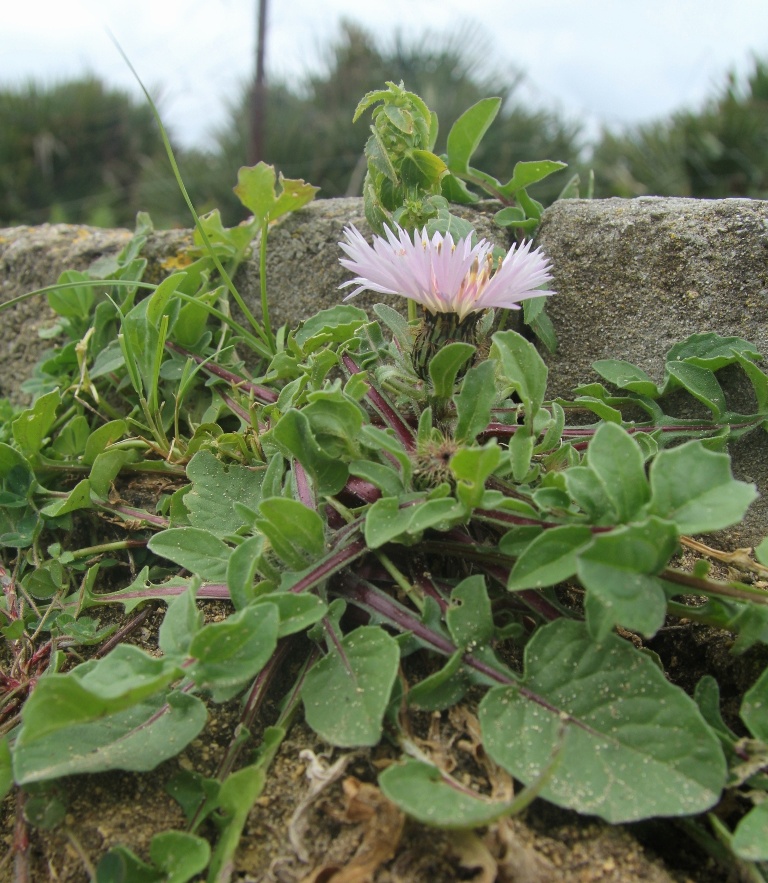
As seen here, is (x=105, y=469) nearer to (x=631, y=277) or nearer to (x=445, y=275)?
(x=445, y=275)

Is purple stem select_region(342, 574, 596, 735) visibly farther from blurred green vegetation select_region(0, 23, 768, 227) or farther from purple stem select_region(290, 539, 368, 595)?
blurred green vegetation select_region(0, 23, 768, 227)

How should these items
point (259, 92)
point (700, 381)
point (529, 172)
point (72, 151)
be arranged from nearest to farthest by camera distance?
point (700, 381) → point (529, 172) → point (259, 92) → point (72, 151)

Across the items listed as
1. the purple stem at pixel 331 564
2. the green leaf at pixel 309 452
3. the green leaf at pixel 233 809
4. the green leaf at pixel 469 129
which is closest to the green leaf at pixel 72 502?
the green leaf at pixel 309 452

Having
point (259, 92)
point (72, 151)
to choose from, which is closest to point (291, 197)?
point (259, 92)

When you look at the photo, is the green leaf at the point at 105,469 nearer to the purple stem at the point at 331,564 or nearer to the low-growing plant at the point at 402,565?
the low-growing plant at the point at 402,565

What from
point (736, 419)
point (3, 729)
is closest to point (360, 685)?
point (3, 729)

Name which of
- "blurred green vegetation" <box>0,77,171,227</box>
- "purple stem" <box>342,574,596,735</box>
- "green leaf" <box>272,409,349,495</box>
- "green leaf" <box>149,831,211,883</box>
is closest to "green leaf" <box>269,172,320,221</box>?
"green leaf" <box>272,409,349,495</box>
